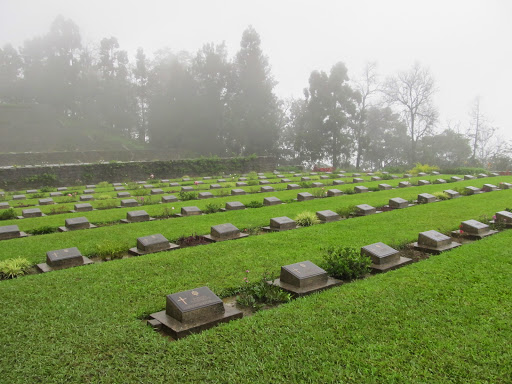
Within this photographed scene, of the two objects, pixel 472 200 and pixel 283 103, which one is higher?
pixel 283 103

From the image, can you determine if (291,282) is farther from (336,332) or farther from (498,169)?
(498,169)

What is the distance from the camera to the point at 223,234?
6.66 m

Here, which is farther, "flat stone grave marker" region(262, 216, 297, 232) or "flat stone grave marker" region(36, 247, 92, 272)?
"flat stone grave marker" region(262, 216, 297, 232)

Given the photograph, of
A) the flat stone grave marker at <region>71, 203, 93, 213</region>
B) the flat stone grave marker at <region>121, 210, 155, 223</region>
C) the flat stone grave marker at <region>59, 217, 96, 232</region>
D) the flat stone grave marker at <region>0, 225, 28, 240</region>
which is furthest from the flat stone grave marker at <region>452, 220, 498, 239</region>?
the flat stone grave marker at <region>71, 203, 93, 213</region>

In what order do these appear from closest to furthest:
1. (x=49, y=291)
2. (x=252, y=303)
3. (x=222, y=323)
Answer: (x=222, y=323)
(x=252, y=303)
(x=49, y=291)

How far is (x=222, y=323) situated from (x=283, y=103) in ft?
111

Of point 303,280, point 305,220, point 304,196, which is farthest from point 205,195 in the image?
point 303,280

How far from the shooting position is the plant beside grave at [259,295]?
3.90m

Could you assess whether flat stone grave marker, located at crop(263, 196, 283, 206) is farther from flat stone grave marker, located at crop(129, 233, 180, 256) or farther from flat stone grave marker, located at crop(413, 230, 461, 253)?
flat stone grave marker, located at crop(413, 230, 461, 253)

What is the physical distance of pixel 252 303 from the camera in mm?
3916

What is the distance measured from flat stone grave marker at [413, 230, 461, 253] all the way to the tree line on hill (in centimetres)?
2340

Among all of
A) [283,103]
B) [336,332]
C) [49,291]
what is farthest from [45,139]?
[336,332]

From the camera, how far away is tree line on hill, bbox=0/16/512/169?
3009 centimetres

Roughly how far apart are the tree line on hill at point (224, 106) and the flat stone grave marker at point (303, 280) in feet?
84.7
